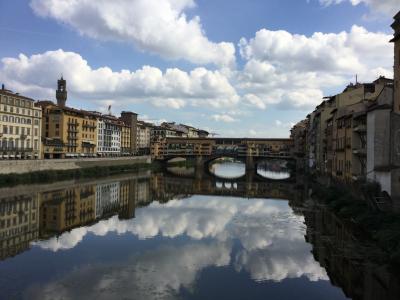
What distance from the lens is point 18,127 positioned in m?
63.8

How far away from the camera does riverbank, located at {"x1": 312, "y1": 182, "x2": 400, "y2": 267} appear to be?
20484 millimetres

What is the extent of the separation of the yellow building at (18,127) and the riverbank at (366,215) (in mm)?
44396

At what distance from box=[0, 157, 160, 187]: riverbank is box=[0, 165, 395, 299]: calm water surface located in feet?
24.2

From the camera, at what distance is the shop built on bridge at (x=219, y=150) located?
10175 cm

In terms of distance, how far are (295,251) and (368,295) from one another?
6.96 m

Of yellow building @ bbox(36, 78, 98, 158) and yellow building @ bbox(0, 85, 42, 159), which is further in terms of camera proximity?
yellow building @ bbox(36, 78, 98, 158)

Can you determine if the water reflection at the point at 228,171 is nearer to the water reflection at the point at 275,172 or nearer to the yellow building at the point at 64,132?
the water reflection at the point at 275,172

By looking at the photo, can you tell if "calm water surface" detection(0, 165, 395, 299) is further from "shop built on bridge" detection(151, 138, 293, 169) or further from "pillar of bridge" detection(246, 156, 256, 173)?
"shop built on bridge" detection(151, 138, 293, 169)

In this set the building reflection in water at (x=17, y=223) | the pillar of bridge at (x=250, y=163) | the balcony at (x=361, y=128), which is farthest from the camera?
the pillar of bridge at (x=250, y=163)

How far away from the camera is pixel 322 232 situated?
91.2 ft

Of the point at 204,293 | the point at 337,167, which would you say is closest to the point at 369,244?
A: the point at 204,293

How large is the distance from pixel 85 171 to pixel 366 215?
4934 cm

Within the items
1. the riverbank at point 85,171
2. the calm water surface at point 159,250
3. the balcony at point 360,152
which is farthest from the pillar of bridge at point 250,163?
the balcony at point 360,152

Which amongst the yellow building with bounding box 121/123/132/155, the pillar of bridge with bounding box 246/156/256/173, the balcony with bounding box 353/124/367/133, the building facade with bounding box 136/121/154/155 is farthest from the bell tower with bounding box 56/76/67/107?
the balcony with bounding box 353/124/367/133
